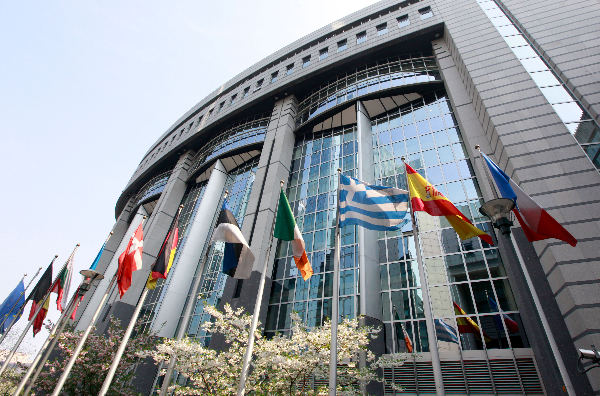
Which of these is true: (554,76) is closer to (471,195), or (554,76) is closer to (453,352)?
(471,195)

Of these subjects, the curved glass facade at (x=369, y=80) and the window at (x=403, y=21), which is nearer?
the curved glass facade at (x=369, y=80)

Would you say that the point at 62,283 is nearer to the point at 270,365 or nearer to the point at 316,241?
the point at 270,365

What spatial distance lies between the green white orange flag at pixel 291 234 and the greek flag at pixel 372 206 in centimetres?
160

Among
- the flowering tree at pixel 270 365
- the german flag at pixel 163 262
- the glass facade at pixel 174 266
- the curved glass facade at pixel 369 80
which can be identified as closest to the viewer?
the flowering tree at pixel 270 365

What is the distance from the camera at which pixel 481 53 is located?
23.0 metres

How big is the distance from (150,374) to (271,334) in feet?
38.8

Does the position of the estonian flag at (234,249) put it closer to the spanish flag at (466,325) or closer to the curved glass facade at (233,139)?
the spanish flag at (466,325)

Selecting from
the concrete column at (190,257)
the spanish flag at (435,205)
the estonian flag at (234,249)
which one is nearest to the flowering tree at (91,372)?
the concrete column at (190,257)

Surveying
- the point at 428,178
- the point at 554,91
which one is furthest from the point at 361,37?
the point at 554,91

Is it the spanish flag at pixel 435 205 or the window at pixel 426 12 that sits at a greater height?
the window at pixel 426 12

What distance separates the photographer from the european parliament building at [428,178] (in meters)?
13.7

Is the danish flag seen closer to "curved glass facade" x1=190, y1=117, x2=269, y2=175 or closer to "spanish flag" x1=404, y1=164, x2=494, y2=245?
"spanish flag" x1=404, y1=164, x2=494, y2=245

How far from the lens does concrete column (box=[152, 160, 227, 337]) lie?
A: 29.2 meters

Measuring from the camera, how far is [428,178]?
23.8 m
